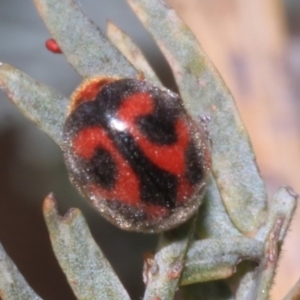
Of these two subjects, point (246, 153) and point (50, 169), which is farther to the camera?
point (50, 169)

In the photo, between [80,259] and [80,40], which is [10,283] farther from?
[80,40]

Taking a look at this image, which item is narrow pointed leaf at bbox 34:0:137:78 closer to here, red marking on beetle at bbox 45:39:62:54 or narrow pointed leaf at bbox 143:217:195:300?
red marking on beetle at bbox 45:39:62:54

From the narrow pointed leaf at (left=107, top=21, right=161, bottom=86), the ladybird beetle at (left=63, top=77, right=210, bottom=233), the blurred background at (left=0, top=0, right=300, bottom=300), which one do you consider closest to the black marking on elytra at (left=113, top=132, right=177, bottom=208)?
the ladybird beetle at (left=63, top=77, right=210, bottom=233)

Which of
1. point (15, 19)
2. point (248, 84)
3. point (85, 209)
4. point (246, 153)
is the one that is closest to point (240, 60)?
point (248, 84)

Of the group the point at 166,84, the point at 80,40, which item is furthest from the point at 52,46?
the point at 166,84

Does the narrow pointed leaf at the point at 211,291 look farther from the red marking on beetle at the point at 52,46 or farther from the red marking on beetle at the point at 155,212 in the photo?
the red marking on beetle at the point at 52,46

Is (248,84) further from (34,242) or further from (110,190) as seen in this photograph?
(34,242)

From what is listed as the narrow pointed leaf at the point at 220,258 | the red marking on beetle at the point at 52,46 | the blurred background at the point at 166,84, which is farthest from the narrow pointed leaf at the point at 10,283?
the blurred background at the point at 166,84
